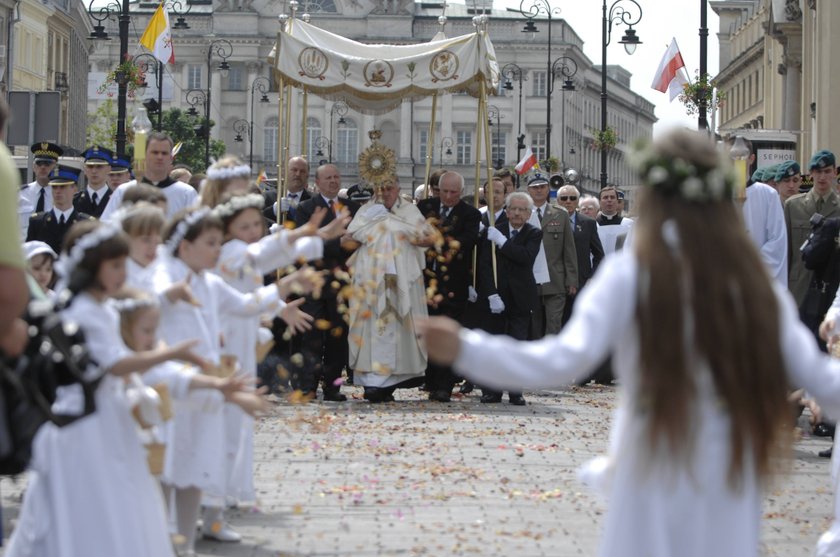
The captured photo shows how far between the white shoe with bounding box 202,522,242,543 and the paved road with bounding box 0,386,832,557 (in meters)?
0.06

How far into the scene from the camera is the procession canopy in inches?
688

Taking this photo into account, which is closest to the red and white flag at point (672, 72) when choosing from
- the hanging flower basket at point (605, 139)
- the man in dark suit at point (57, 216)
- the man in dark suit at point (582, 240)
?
the hanging flower basket at point (605, 139)

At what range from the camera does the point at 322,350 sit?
54.3 ft

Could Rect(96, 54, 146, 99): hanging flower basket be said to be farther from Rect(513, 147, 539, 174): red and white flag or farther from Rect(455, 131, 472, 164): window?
Rect(455, 131, 472, 164): window

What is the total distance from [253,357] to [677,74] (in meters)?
26.0

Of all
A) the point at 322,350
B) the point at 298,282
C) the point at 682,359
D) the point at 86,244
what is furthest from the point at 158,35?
the point at 682,359

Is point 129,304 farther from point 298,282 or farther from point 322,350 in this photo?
point 322,350

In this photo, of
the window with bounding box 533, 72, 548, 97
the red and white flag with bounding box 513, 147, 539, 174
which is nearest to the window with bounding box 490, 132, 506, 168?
the window with bounding box 533, 72, 548, 97

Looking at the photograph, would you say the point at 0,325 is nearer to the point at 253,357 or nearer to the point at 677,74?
the point at 253,357

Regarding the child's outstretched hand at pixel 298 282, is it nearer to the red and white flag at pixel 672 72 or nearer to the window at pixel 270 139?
the red and white flag at pixel 672 72

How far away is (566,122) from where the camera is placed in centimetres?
11981

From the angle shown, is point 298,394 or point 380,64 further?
point 380,64

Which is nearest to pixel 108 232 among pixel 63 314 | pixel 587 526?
pixel 63 314

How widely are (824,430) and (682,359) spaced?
907 cm
